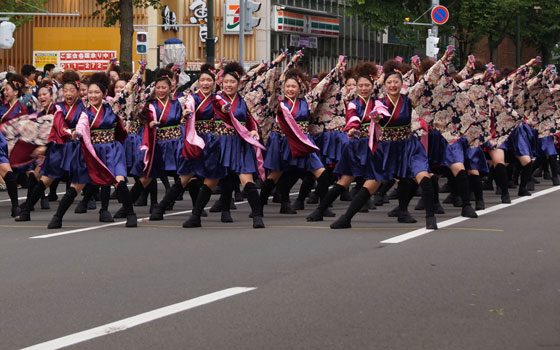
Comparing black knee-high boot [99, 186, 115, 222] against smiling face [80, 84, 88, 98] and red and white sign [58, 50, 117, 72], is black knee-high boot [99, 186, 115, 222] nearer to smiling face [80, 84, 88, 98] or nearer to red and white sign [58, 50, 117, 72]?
smiling face [80, 84, 88, 98]

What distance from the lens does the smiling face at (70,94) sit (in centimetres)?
1313

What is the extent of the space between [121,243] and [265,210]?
14.1ft

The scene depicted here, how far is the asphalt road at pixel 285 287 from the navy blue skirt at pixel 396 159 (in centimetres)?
56

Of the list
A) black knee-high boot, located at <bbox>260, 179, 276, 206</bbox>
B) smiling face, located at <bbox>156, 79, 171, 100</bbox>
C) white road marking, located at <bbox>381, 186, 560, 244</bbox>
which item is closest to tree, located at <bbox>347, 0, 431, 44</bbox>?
white road marking, located at <bbox>381, 186, 560, 244</bbox>

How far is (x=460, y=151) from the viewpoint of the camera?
13.9 meters

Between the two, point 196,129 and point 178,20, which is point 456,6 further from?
point 196,129

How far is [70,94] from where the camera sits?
13.1 metres

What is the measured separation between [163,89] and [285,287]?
6482mm

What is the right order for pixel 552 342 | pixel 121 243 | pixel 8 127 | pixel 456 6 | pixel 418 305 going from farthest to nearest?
pixel 456 6 < pixel 8 127 < pixel 121 243 < pixel 418 305 < pixel 552 342

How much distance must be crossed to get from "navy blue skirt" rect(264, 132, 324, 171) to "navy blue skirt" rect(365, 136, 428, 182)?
7.86 feet

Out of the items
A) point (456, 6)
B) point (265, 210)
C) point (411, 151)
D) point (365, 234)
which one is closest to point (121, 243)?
point (365, 234)

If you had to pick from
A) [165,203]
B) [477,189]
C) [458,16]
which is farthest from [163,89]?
[458,16]

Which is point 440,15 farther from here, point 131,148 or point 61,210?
point 61,210

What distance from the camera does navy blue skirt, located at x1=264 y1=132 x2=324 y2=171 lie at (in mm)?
14734
